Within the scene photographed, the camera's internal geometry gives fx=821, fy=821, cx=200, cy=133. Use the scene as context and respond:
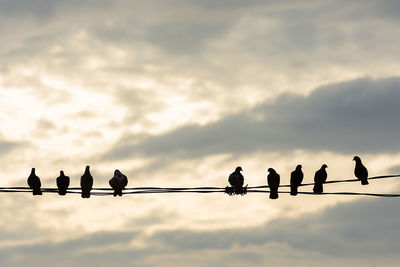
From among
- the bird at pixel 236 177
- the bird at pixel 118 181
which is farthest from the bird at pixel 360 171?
the bird at pixel 118 181

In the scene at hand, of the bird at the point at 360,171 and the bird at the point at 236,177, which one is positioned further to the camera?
the bird at the point at 360,171

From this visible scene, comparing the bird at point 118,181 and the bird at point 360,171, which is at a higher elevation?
the bird at point 360,171

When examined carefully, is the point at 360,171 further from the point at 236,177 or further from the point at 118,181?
the point at 118,181

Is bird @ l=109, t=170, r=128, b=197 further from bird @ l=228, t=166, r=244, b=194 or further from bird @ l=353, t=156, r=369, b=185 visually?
bird @ l=353, t=156, r=369, b=185

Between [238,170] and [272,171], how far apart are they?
1.30 metres

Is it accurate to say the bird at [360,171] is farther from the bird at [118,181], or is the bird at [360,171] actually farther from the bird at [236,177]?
the bird at [118,181]

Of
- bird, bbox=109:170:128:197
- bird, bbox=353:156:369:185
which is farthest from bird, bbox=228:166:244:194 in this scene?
bird, bbox=353:156:369:185

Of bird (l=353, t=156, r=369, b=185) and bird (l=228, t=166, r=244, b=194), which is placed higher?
bird (l=353, t=156, r=369, b=185)

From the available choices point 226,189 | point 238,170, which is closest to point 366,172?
point 238,170

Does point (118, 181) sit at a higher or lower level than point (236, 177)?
lower

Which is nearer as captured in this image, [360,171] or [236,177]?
[236,177]

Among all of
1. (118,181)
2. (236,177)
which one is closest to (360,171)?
(236,177)

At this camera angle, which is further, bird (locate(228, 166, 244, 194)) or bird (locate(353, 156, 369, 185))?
bird (locate(353, 156, 369, 185))

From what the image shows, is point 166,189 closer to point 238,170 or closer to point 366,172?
point 238,170
